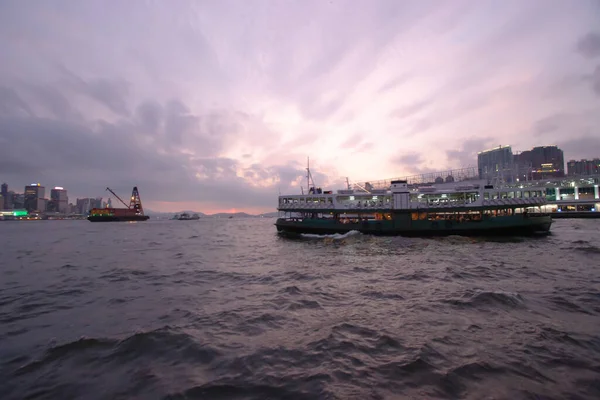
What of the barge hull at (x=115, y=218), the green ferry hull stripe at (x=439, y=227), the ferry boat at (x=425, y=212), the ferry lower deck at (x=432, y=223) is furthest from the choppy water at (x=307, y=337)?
the barge hull at (x=115, y=218)

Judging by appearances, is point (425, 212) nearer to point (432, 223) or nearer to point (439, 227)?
point (432, 223)

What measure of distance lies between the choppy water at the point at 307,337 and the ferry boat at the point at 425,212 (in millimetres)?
22586

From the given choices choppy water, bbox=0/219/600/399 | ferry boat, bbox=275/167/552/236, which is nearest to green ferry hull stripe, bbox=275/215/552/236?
ferry boat, bbox=275/167/552/236

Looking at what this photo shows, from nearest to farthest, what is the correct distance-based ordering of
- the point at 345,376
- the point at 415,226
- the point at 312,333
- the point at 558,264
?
1. the point at 345,376
2. the point at 312,333
3. the point at 558,264
4. the point at 415,226

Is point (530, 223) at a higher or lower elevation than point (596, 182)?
lower

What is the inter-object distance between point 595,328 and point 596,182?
4953 inches

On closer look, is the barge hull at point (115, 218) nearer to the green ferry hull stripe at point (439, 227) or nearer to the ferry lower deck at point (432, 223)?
the ferry lower deck at point (432, 223)

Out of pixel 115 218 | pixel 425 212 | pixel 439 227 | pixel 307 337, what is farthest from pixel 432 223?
pixel 115 218

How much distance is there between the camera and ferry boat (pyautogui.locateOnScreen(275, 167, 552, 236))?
36.1 m

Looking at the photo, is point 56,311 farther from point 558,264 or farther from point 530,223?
point 530,223

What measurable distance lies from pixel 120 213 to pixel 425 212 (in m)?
152

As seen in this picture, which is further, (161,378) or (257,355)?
(257,355)

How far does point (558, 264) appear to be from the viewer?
17.2 m

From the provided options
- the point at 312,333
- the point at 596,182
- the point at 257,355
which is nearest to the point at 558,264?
the point at 312,333
